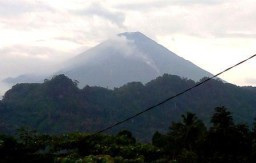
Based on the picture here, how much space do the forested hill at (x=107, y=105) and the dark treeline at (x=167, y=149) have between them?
5756cm

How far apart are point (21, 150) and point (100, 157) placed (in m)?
8.17

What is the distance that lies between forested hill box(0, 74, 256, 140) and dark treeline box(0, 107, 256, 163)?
57.6 m

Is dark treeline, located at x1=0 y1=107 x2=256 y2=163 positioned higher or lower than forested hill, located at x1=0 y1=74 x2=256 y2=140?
lower

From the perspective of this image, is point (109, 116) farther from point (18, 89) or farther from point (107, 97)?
point (18, 89)

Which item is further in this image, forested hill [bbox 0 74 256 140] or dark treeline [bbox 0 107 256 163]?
forested hill [bbox 0 74 256 140]

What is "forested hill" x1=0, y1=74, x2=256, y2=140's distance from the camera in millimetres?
100812

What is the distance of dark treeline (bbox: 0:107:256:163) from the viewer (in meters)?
27.4

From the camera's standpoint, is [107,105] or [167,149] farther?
[107,105]

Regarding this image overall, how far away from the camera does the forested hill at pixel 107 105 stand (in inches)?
3969

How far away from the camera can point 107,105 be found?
395 feet

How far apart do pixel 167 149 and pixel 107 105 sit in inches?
3353

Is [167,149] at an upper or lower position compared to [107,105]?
lower

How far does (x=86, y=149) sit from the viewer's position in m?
32.7

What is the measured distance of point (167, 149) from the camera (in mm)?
35844
